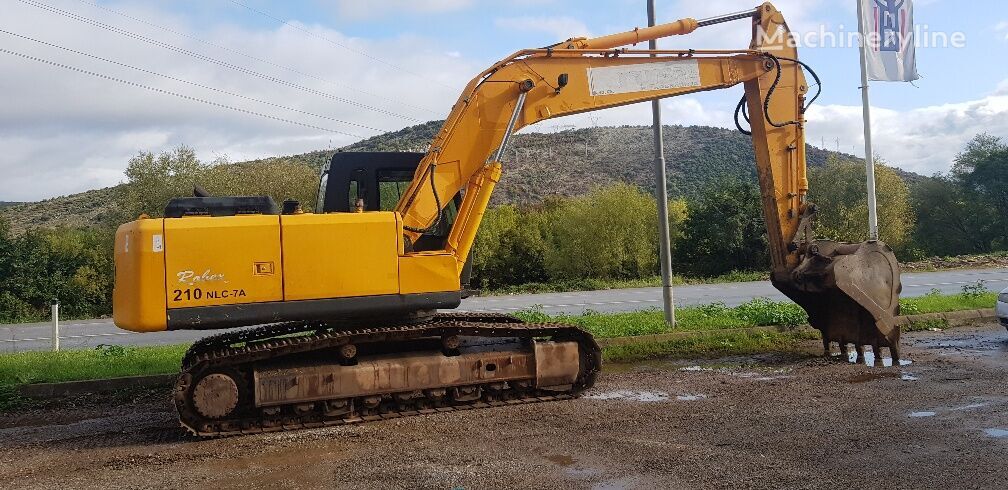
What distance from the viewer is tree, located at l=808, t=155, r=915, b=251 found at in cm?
4047

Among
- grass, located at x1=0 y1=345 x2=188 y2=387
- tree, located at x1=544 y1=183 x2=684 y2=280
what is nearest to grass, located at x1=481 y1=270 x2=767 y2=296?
tree, located at x1=544 y1=183 x2=684 y2=280

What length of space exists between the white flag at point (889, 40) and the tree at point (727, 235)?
903 inches

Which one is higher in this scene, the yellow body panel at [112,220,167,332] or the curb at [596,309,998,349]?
the yellow body panel at [112,220,167,332]

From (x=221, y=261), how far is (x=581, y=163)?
71110 mm

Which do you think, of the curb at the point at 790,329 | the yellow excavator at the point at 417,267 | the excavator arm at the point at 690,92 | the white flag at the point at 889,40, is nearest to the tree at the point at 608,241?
the white flag at the point at 889,40

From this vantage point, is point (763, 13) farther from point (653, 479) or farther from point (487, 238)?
point (487, 238)

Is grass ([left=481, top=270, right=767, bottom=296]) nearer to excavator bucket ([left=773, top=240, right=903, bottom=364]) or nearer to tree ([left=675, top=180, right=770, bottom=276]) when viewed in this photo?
tree ([left=675, top=180, right=770, bottom=276])

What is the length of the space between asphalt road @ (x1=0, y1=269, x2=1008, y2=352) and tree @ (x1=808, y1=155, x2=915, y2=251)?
9401 mm

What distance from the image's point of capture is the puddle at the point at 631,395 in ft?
28.4

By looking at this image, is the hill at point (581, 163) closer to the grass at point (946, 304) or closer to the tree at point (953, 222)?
the tree at point (953, 222)

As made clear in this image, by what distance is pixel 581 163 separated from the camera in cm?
7750

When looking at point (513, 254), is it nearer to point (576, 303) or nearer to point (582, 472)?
point (576, 303)

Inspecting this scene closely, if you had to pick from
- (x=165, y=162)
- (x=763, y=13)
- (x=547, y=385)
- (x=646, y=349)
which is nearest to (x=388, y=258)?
(x=547, y=385)

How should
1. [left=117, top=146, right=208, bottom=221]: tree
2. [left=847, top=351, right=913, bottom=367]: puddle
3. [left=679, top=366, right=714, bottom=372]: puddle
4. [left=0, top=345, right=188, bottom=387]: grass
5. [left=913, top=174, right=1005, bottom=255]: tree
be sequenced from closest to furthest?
1. [left=0, top=345, right=188, bottom=387]: grass
2. [left=847, top=351, right=913, bottom=367]: puddle
3. [left=679, top=366, right=714, bottom=372]: puddle
4. [left=117, top=146, right=208, bottom=221]: tree
5. [left=913, top=174, right=1005, bottom=255]: tree
